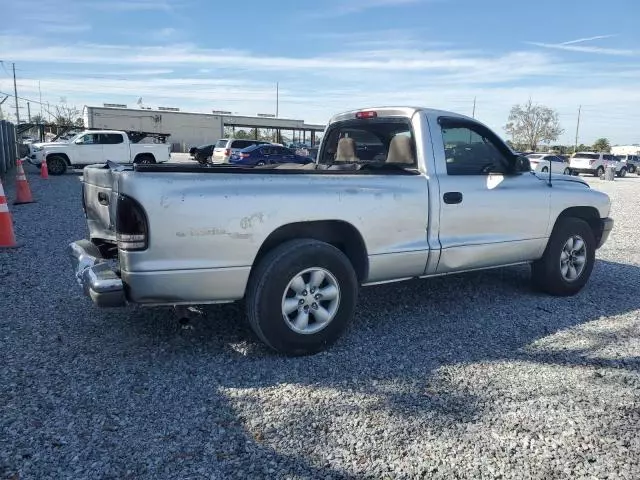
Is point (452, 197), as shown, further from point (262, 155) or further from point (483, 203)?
point (262, 155)

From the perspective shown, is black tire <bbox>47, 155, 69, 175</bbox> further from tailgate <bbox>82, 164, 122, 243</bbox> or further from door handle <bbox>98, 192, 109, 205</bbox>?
door handle <bbox>98, 192, 109, 205</bbox>

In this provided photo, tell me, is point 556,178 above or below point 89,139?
below

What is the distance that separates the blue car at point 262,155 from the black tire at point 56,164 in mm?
7875

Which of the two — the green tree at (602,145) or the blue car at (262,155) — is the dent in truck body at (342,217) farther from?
the green tree at (602,145)

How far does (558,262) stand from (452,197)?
173 centimetres

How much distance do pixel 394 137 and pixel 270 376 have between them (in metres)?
2.46

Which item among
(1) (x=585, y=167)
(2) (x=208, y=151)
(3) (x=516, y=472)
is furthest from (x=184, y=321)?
(1) (x=585, y=167)

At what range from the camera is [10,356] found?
3744 mm

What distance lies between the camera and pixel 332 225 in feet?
13.3

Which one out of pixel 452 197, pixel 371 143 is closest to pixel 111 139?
pixel 371 143

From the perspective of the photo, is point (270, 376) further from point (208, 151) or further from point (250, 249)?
point (208, 151)

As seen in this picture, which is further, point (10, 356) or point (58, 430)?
point (10, 356)

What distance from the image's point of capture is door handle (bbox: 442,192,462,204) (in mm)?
4424

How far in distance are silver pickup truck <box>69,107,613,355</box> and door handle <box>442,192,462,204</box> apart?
10 mm
